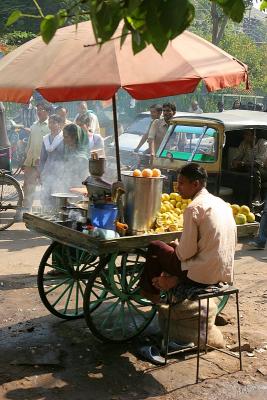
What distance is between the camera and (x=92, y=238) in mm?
4520

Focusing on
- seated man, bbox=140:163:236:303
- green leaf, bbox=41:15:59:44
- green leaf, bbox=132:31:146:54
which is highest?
green leaf, bbox=41:15:59:44

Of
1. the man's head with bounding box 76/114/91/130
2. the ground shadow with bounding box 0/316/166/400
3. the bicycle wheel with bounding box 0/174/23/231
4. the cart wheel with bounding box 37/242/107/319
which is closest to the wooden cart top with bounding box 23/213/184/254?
the cart wheel with bounding box 37/242/107/319

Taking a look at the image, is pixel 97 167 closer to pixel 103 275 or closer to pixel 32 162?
pixel 103 275

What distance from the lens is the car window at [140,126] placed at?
14766mm

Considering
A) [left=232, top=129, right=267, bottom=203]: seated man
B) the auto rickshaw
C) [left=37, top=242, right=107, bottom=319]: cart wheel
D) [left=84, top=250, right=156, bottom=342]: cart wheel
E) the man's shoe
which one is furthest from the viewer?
[left=232, top=129, right=267, bottom=203]: seated man

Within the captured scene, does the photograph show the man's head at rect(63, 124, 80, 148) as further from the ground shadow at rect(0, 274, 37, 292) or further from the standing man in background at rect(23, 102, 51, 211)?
the ground shadow at rect(0, 274, 37, 292)

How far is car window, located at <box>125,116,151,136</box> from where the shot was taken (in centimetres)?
1477

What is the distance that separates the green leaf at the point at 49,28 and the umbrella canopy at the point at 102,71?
264cm

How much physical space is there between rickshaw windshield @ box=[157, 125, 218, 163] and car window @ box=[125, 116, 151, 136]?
206 inches

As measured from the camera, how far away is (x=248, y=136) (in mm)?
9445

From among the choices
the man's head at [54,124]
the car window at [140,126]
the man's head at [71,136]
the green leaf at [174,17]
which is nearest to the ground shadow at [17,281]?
the man's head at [71,136]

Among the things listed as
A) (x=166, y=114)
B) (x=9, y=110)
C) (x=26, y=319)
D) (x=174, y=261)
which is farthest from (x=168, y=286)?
(x=9, y=110)

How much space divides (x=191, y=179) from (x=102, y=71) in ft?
3.60

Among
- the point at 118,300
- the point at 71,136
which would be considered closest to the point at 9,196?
the point at 71,136
